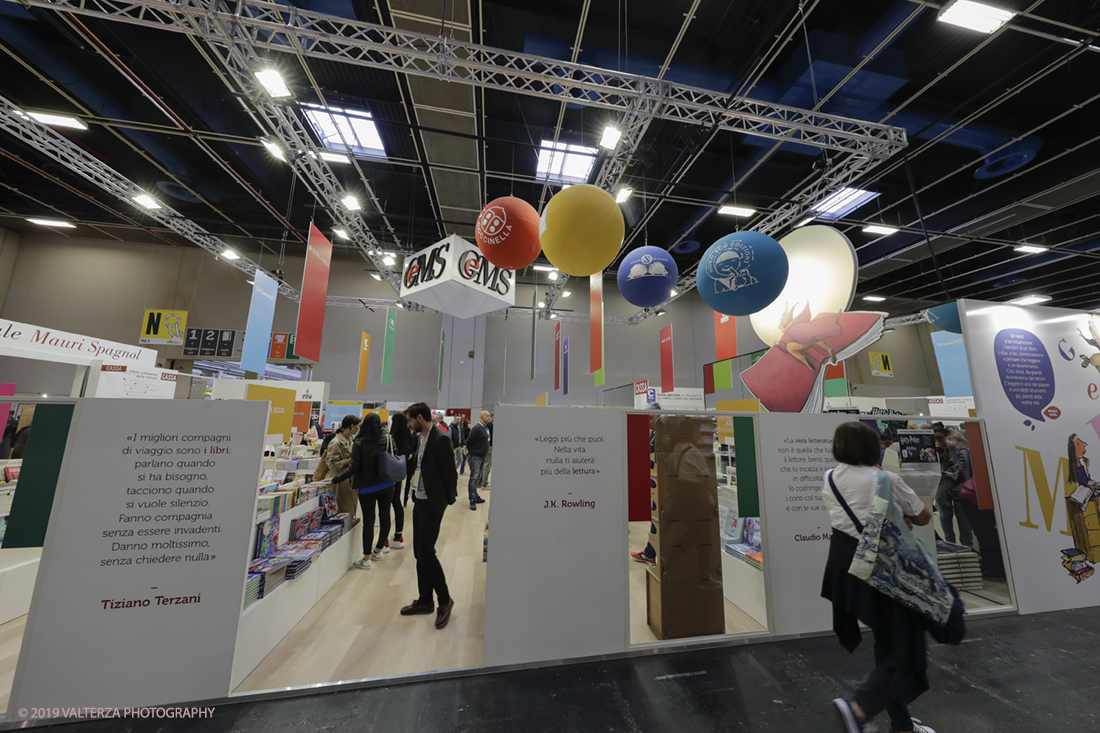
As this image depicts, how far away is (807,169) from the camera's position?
6320mm

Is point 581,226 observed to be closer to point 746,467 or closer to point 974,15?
point 746,467

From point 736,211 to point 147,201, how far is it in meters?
10.3

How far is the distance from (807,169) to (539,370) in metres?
8.13

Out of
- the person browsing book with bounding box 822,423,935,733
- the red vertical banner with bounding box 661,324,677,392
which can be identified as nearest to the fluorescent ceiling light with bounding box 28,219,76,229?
the red vertical banner with bounding box 661,324,677,392

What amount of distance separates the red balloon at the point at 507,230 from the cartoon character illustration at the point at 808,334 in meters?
2.15

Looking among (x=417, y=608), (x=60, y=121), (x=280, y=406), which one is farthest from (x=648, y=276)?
(x=60, y=121)

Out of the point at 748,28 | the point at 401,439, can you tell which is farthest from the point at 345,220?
the point at 748,28

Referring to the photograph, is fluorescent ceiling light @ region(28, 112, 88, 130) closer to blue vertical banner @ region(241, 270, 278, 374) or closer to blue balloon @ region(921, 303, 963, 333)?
blue vertical banner @ region(241, 270, 278, 374)

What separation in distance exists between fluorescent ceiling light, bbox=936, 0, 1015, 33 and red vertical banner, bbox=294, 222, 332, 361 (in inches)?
246

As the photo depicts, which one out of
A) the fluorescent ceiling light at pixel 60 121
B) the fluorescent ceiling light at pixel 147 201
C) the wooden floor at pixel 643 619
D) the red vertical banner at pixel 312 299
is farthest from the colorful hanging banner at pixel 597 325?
the fluorescent ceiling light at pixel 60 121

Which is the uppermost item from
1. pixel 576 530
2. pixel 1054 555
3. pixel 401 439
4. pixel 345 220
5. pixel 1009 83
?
pixel 1009 83

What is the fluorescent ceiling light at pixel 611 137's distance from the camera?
14.8ft

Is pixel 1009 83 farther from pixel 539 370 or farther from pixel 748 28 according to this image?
pixel 539 370

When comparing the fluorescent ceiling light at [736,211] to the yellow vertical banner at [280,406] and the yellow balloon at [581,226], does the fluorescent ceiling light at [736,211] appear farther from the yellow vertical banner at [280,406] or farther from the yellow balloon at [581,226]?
the yellow vertical banner at [280,406]
